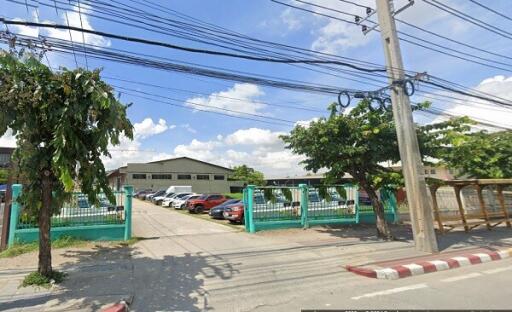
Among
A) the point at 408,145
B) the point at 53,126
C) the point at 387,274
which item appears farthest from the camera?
the point at 408,145

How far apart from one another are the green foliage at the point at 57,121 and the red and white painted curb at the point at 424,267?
230 inches

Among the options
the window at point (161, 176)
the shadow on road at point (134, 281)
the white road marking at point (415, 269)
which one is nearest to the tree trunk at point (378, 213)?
the white road marking at point (415, 269)

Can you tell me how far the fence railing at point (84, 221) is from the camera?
10195 millimetres

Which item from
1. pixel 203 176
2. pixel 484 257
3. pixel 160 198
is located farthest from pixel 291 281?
pixel 203 176

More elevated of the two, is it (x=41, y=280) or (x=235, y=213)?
(x=235, y=213)

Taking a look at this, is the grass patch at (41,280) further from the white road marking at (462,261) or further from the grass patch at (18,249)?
the white road marking at (462,261)

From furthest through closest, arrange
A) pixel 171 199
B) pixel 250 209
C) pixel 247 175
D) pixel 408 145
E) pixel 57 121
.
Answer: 1. pixel 247 175
2. pixel 171 199
3. pixel 250 209
4. pixel 408 145
5. pixel 57 121

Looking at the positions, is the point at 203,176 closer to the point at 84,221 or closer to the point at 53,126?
the point at 84,221

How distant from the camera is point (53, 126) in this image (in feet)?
21.7

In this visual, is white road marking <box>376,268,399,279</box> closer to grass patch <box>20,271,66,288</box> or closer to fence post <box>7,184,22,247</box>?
grass patch <box>20,271,66,288</box>

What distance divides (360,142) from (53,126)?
8.82 metres

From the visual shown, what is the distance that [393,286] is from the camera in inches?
271

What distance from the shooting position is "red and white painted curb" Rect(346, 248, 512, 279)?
7602 mm

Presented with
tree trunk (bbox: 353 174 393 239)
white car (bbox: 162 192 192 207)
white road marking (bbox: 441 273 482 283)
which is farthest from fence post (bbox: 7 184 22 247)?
white car (bbox: 162 192 192 207)
